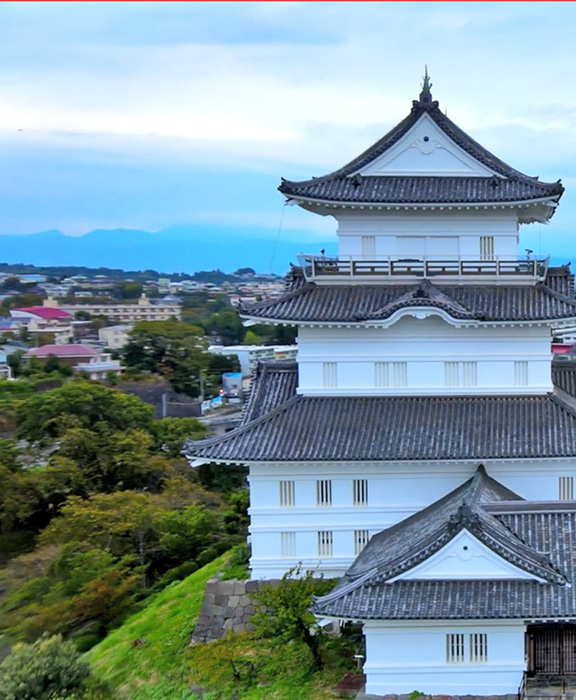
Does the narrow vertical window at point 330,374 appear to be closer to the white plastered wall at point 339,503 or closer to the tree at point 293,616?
the white plastered wall at point 339,503

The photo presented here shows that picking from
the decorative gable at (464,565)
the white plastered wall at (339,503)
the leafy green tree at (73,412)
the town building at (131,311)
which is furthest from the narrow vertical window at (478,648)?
the town building at (131,311)

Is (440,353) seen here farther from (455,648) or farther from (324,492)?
(455,648)

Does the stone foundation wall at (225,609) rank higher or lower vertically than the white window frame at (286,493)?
lower

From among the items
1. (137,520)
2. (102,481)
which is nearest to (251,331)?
(102,481)

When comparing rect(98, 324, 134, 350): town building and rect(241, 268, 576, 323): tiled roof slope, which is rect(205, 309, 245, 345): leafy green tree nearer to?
rect(98, 324, 134, 350): town building

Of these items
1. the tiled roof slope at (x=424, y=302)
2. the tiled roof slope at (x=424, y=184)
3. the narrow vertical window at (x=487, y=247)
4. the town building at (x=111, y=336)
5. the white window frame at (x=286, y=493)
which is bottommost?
the white window frame at (x=286, y=493)
